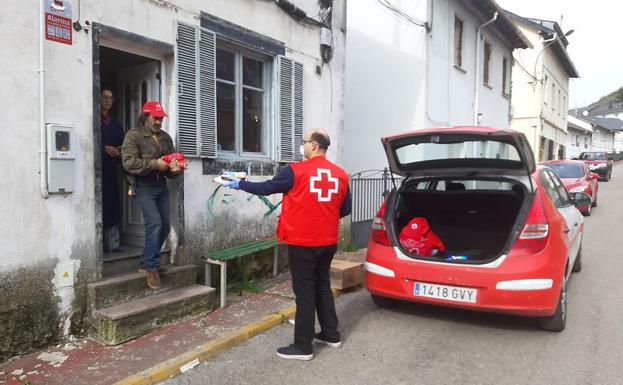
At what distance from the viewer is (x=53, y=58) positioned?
3879 millimetres

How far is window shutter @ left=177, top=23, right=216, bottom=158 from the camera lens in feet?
16.4

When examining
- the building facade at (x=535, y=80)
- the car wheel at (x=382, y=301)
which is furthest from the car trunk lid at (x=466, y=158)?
the building facade at (x=535, y=80)

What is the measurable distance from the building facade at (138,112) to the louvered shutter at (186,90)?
0.01 m

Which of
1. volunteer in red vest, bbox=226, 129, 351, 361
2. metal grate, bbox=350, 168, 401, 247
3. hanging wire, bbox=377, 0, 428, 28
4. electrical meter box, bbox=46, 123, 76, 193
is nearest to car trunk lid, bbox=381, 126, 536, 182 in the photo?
volunteer in red vest, bbox=226, 129, 351, 361

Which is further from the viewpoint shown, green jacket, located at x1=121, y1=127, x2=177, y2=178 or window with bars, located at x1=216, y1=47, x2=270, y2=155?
window with bars, located at x1=216, y1=47, x2=270, y2=155

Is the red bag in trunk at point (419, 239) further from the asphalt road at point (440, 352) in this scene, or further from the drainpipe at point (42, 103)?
the drainpipe at point (42, 103)

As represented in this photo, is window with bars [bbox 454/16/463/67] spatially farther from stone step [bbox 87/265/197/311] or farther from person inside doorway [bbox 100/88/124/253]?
stone step [bbox 87/265/197/311]

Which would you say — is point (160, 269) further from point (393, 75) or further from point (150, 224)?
point (393, 75)

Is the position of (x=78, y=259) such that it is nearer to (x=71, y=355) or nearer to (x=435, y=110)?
(x=71, y=355)

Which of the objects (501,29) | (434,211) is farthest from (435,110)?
(434,211)

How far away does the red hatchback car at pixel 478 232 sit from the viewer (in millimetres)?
4051

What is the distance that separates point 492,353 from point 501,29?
15.5 m

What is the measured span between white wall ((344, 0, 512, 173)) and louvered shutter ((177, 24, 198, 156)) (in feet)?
20.0

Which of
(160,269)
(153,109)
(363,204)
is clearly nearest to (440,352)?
(160,269)
